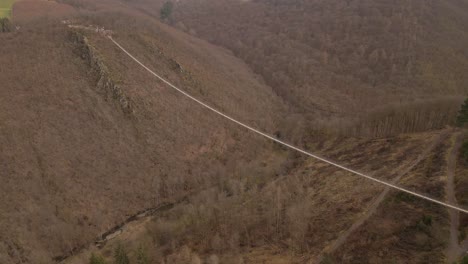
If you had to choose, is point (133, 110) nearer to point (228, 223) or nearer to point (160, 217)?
point (160, 217)

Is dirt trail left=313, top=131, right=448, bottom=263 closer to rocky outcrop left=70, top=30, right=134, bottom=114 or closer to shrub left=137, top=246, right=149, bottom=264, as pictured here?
shrub left=137, top=246, right=149, bottom=264

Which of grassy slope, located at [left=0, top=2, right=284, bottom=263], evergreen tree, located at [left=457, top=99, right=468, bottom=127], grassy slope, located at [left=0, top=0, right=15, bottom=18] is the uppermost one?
grassy slope, located at [left=0, top=0, right=15, bottom=18]

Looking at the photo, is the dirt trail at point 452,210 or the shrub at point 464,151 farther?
the shrub at point 464,151

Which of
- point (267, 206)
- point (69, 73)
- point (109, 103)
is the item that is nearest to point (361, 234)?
point (267, 206)

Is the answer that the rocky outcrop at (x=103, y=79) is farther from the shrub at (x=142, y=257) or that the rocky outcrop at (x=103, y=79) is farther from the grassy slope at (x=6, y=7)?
the grassy slope at (x=6, y=7)

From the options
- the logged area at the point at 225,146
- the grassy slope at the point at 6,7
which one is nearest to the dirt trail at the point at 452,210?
the logged area at the point at 225,146

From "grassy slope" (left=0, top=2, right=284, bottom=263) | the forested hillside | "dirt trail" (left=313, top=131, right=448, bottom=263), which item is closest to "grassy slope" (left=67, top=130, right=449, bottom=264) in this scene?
"dirt trail" (left=313, top=131, right=448, bottom=263)
